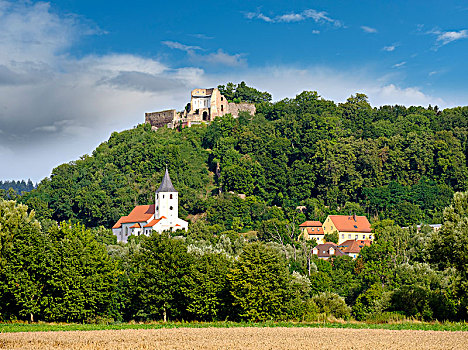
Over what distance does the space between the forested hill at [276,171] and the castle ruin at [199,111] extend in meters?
3.49

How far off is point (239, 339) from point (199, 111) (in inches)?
4412

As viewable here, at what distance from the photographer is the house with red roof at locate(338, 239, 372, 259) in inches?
4033

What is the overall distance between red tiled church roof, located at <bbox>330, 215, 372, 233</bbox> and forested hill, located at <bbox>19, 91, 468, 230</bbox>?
13.3 ft

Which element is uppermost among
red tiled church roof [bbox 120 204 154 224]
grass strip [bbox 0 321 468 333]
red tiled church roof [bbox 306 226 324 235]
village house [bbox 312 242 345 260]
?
red tiled church roof [bbox 120 204 154 224]

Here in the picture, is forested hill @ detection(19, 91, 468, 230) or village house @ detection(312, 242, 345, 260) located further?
forested hill @ detection(19, 91, 468, 230)

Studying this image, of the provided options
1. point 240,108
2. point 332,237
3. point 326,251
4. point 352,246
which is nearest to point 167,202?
point 326,251

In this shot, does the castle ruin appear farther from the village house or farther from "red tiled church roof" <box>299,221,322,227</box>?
the village house

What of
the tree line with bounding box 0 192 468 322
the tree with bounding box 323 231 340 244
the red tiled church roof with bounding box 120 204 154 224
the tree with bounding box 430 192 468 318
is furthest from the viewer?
the red tiled church roof with bounding box 120 204 154 224

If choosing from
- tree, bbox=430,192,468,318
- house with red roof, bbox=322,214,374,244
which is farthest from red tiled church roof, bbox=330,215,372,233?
tree, bbox=430,192,468,318

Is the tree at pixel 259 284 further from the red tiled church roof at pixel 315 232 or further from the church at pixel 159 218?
the red tiled church roof at pixel 315 232

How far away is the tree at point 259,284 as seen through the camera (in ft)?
149

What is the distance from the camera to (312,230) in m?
112

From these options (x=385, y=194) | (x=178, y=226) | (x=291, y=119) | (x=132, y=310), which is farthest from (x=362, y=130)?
(x=132, y=310)

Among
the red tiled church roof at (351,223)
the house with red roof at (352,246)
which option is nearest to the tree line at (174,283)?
the house with red roof at (352,246)
